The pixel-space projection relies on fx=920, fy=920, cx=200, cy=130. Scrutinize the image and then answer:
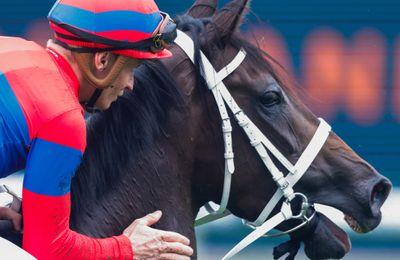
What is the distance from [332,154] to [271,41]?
266 centimetres

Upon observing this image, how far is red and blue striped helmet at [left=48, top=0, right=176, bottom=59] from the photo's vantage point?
2.70 metres

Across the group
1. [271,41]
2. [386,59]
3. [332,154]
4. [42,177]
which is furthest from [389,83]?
[42,177]

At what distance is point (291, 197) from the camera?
3.25m

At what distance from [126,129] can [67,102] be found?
0.50 m

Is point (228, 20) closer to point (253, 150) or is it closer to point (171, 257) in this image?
point (253, 150)

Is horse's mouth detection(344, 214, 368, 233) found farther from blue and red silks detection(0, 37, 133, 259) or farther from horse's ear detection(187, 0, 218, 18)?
blue and red silks detection(0, 37, 133, 259)

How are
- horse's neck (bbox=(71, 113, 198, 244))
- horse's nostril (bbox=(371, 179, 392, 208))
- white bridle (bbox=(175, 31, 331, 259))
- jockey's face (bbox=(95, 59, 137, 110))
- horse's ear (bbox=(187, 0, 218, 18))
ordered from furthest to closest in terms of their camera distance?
horse's ear (bbox=(187, 0, 218, 18)) < horse's nostril (bbox=(371, 179, 392, 208)) < white bridle (bbox=(175, 31, 331, 259)) < horse's neck (bbox=(71, 113, 198, 244)) < jockey's face (bbox=(95, 59, 137, 110))

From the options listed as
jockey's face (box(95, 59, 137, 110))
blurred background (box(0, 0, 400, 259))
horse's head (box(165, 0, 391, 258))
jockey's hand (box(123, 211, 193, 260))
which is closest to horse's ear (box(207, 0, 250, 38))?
horse's head (box(165, 0, 391, 258))

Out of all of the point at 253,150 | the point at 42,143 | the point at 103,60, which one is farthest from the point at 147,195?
the point at 42,143

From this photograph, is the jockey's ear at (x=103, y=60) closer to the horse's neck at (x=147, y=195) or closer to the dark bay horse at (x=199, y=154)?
the dark bay horse at (x=199, y=154)

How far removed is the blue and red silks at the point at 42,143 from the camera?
252 cm

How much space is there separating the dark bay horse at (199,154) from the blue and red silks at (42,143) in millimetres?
406

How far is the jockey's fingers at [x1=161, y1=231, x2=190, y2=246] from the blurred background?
118 inches

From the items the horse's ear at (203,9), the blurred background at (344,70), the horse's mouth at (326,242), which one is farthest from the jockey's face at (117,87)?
the blurred background at (344,70)
